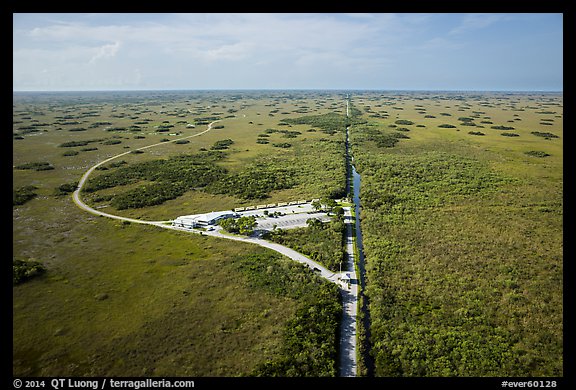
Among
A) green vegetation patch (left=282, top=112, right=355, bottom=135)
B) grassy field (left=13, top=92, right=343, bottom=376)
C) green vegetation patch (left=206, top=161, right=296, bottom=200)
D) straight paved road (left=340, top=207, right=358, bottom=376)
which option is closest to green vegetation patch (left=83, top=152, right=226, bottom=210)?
grassy field (left=13, top=92, right=343, bottom=376)

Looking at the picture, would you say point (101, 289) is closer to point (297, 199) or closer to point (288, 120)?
point (297, 199)

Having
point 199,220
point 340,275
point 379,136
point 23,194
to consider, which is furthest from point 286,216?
point 379,136

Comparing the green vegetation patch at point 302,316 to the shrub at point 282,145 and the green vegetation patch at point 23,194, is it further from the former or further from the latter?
the shrub at point 282,145

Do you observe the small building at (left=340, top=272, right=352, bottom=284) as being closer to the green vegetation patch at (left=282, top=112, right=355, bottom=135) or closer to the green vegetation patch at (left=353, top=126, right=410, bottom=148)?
the green vegetation patch at (left=353, top=126, right=410, bottom=148)

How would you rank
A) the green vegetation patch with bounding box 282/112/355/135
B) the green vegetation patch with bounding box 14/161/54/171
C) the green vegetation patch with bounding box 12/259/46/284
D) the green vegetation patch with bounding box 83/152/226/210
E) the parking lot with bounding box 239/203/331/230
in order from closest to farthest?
the green vegetation patch with bounding box 12/259/46/284 < the parking lot with bounding box 239/203/331/230 < the green vegetation patch with bounding box 83/152/226/210 < the green vegetation patch with bounding box 14/161/54/171 < the green vegetation patch with bounding box 282/112/355/135

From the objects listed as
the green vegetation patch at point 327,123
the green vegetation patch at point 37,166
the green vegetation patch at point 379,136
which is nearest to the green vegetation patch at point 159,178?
the green vegetation patch at point 37,166

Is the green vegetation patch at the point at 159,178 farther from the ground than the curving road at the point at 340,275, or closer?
farther from the ground

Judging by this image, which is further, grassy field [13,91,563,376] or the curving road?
the curving road

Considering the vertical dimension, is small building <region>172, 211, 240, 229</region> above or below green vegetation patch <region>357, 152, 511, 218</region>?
below
